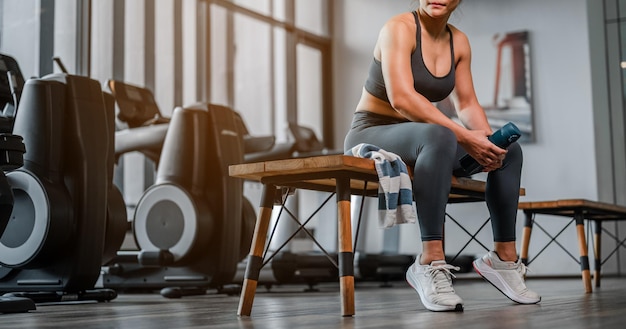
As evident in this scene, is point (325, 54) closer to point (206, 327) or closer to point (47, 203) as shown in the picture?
point (47, 203)

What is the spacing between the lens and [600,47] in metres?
6.58

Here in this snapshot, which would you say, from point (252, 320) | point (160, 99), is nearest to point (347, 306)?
point (252, 320)

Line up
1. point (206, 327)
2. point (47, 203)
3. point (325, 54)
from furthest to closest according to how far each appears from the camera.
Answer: point (325, 54)
point (47, 203)
point (206, 327)

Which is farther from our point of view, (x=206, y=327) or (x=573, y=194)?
(x=573, y=194)

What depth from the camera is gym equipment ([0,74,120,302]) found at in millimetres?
2793

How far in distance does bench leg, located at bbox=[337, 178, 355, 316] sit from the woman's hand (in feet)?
1.18

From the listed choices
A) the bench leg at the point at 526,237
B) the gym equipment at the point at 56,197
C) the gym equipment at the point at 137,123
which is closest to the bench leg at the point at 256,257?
the gym equipment at the point at 56,197

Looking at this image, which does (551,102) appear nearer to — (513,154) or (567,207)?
(567,207)

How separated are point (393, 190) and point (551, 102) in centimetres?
546

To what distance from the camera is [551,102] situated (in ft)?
22.9

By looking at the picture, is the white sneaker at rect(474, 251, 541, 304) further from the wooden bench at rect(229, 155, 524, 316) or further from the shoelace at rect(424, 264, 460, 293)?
the shoelace at rect(424, 264, 460, 293)

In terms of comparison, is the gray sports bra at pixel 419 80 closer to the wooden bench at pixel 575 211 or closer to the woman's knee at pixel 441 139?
Result: the woman's knee at pixel 441 139

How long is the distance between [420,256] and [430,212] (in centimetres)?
14

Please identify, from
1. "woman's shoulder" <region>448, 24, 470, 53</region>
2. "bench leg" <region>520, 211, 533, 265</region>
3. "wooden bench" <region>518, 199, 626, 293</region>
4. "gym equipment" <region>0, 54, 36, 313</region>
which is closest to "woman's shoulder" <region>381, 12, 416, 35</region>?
"woman's shoulder" <region>448, 24, 470, 53</region>
